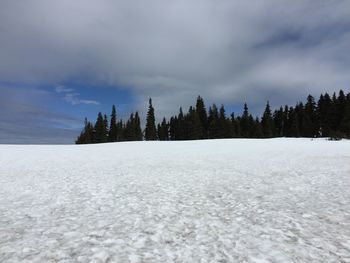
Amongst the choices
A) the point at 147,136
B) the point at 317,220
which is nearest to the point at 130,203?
the point at 317,220

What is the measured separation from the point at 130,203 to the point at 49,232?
10.0 ft

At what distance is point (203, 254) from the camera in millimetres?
4902

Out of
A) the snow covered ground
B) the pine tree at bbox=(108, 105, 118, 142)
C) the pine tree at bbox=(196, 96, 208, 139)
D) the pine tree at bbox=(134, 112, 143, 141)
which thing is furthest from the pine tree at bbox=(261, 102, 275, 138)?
the snow covered ground

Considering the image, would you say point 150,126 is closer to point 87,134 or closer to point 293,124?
point 87,134

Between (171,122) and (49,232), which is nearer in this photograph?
(49,232)

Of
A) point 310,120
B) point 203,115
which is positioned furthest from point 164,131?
point 310,120

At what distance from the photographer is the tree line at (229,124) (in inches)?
3356

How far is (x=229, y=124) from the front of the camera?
96312 millimetres

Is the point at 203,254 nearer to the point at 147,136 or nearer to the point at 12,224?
the point at 12,224

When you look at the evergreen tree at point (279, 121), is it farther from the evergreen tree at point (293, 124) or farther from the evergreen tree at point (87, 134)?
the evergreen tree at point (87, 134)

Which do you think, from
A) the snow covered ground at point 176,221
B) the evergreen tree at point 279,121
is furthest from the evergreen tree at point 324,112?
the snow covered ground at point 176,221

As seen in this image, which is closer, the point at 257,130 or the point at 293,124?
the point at 257,130

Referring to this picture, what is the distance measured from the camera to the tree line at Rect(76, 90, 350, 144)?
85250 millimetres

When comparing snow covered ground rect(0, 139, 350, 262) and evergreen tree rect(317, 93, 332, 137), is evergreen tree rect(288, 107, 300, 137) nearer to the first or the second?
evergreen tree rect(317, 93, 332, 137)
